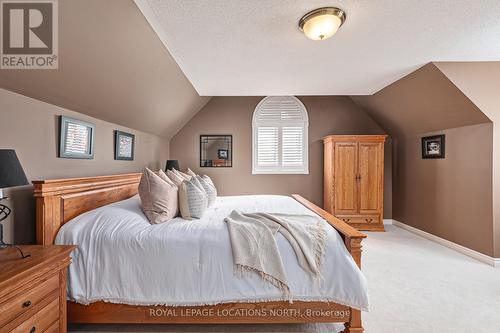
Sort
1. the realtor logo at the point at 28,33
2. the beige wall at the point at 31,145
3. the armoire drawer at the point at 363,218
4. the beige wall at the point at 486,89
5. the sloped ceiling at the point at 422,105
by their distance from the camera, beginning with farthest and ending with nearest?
the armoire drawer at the point at 363,218, the sloped ceiling at the point at 422,105, the beige wall at the point at 486,89, the beige wall at the point at 31,145, the realtor logo at the point at 28,33

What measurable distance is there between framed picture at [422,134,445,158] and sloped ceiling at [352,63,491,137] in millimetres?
150

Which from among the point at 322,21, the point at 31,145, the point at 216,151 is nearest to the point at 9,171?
the point at 31,145

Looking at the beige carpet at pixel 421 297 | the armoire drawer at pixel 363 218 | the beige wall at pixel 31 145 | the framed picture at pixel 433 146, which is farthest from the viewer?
the armoire drawer at pixel 363 218

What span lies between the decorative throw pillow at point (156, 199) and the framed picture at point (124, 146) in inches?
41.0

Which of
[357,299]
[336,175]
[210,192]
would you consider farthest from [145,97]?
[336,175]

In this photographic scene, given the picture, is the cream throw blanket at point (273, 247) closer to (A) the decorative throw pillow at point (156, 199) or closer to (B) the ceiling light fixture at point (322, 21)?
(A) the decorative throw pillow at point (156, 199)

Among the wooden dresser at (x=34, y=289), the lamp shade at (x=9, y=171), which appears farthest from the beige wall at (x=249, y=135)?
the lamp shade at (x=9, y=171)

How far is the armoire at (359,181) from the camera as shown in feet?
13.7

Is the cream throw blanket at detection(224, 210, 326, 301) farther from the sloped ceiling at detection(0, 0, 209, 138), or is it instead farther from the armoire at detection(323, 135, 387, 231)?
the armoire at detection(323, 135, 387, 231)

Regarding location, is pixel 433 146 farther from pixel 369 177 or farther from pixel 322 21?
pixel 322 21

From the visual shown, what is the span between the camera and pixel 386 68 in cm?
297

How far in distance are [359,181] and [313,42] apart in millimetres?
2802

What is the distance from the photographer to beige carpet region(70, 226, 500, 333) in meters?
1.72

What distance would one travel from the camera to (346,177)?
4188 mm
